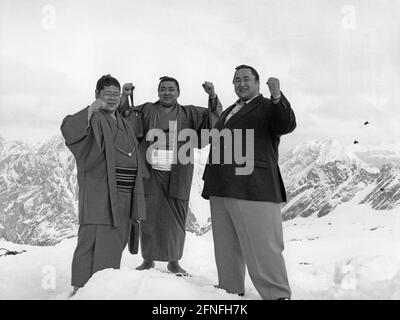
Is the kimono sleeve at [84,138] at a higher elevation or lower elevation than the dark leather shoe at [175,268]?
higher

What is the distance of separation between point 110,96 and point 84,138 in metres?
0.43

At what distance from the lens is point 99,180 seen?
12.7ft

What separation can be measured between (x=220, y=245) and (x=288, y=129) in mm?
1140

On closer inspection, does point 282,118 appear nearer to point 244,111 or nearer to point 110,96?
point 244,111

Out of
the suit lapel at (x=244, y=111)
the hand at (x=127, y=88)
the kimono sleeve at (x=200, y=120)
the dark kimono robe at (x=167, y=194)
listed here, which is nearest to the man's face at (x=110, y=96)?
the hand at (x=127, y=88)

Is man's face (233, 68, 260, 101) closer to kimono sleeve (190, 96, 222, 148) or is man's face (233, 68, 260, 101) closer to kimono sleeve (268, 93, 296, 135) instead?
kimono sleeve (268, 93, 296, 135)

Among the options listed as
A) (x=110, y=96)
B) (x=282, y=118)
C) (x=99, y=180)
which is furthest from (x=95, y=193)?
(x=282, y=118)

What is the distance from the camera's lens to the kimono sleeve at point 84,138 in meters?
3.77

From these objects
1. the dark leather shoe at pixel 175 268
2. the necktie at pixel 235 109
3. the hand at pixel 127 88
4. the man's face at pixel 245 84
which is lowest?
the dark leather shoe at pixel 175 268

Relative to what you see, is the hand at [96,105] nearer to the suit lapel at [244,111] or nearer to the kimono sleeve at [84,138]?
the kimono sleeve at [84,138]

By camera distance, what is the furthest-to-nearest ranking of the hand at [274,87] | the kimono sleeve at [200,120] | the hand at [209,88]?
the kimono sleeve at [200,120] < the hand at [209,88] < the hand at [274,87]

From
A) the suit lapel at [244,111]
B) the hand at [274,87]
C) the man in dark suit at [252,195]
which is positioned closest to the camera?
the hand at [274,87]

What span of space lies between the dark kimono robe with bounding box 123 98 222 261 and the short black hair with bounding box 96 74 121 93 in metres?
0.92

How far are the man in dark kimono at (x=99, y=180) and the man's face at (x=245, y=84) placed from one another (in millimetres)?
1024
